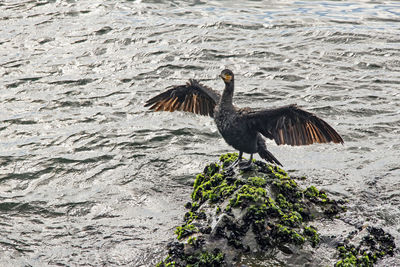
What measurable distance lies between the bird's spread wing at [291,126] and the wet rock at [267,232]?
0.65 m

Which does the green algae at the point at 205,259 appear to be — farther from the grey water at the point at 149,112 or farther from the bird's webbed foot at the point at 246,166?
the bird's webbed foot at the point at 246,166

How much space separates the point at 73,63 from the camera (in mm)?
15484

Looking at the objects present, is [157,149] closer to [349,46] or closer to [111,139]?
[111,139]

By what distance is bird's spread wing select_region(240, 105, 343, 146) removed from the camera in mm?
7414

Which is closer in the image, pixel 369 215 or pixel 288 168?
pixel 369 215

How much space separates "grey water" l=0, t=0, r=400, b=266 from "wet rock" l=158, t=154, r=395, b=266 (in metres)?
0.41

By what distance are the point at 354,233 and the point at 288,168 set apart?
3.08 meters

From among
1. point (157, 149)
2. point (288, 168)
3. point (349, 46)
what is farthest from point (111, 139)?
point (349, 46)

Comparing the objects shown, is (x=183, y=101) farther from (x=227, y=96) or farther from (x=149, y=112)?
(x=149, y=112)

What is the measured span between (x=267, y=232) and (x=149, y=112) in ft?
22.4

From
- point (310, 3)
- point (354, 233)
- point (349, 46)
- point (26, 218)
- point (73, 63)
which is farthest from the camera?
point (310, 3)

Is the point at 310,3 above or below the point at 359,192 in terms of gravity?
above

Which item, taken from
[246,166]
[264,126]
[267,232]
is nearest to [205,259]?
[267,232]

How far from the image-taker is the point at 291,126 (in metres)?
7.66
